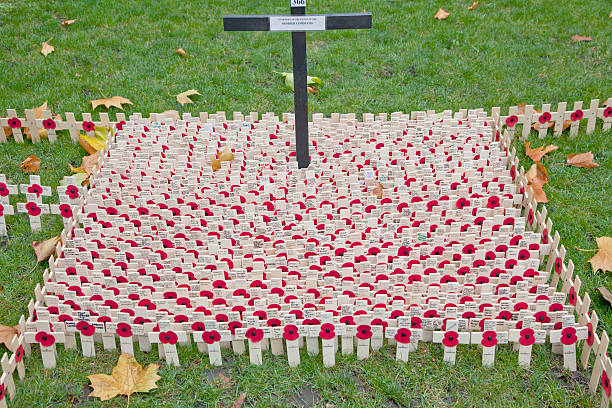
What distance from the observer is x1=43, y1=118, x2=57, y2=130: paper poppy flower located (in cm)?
610

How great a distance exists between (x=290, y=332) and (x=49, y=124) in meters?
3.61

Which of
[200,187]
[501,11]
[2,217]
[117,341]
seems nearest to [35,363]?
[117,341]

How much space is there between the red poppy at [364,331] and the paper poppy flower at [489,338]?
66 cm

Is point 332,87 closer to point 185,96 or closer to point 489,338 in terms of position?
point 185,96

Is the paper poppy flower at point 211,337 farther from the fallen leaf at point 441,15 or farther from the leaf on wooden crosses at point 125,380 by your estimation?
the fallen leaf at point 441,15

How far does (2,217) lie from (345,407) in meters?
3.03

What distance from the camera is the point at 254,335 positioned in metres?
3.79

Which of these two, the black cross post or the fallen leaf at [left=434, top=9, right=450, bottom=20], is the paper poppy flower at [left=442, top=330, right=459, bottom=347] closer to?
the black cross post

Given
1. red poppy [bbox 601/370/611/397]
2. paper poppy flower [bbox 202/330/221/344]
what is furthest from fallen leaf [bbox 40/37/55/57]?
red poppy [bbox 601/370/611/397]

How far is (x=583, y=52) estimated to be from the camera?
771 cm

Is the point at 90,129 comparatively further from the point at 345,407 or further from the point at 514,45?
the point at 514,45

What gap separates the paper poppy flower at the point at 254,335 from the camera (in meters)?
3.78

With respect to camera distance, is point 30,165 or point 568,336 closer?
point 568,336

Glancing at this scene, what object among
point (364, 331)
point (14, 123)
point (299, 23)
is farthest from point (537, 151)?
point (14, 123)
